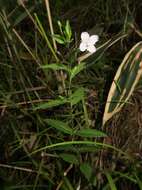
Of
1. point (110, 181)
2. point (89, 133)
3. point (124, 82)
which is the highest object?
point (124, 82)

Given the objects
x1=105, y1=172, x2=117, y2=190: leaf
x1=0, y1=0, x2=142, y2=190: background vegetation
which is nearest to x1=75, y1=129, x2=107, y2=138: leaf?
x1=0, y1=0, x2=142, y2=190: background vegetation

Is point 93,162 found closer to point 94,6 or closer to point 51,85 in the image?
point 51,85

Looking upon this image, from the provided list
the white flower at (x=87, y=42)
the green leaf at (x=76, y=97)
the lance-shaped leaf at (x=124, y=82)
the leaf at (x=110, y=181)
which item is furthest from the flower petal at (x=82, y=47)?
the leaf at (x=110, y=181)

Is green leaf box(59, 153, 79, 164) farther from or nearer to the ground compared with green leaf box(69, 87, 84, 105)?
Answer: nearer to the ground

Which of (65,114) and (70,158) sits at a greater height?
(65,114)

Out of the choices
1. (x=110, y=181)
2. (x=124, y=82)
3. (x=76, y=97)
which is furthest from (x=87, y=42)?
(x=110, y=181)

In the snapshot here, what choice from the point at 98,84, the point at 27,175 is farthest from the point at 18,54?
the point at 27,175

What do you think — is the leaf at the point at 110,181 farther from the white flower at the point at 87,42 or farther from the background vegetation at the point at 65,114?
the white flower at the point at 87,42

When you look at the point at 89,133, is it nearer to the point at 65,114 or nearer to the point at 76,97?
the point at 76,97

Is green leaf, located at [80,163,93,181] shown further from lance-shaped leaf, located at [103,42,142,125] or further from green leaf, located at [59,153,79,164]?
lance-shaped leaf, located at [103,42,142,125]
